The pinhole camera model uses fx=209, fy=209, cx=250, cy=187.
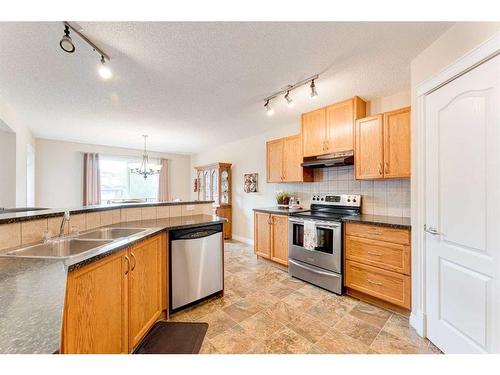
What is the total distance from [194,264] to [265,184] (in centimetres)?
262

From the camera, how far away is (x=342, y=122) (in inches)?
108

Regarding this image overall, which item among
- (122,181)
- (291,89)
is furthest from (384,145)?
(122,181)

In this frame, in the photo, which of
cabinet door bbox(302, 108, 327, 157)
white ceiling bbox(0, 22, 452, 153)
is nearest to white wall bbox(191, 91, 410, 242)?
cabinet door bbox(302, 108, 327, 157)

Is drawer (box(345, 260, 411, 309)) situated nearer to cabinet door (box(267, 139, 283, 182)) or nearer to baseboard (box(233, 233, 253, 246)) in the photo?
cabinet door (box(267, 139, 283, 182))

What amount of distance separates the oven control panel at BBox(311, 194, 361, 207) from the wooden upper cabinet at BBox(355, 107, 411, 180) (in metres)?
0.45

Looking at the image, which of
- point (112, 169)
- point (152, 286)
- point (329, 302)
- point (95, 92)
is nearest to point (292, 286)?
point (329, 302)

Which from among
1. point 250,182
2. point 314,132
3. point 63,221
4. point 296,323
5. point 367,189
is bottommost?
point 296,323

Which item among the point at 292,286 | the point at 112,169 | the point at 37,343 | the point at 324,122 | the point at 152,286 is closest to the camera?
the point at 37,343

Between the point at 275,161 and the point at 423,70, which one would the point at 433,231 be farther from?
the point at 275,161

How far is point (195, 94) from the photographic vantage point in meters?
2.58

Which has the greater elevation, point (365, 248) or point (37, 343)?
point (37, 343)
